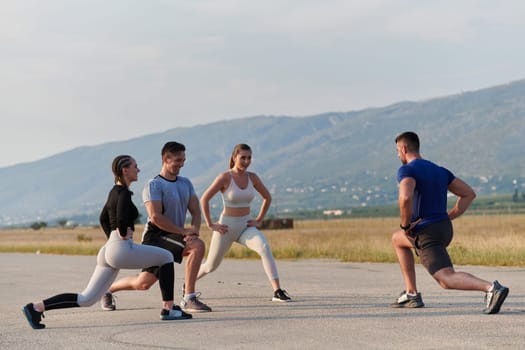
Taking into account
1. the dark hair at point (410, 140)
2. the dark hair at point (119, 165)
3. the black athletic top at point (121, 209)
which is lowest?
the black athletic top at point (121, 209)

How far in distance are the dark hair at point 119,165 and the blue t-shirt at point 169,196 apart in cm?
79

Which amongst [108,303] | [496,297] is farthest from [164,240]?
[496,297]

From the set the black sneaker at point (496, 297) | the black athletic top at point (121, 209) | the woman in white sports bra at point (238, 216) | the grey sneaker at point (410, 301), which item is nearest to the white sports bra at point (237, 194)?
the woman in white sports bra at point (238, 216)

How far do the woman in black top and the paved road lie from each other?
24 centimetres

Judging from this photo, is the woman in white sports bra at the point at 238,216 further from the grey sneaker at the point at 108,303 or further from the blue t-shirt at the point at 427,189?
the blue t-shirt at the point at 427,189

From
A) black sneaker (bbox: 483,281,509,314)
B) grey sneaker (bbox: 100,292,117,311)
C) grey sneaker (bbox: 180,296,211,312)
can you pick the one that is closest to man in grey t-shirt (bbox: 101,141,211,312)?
grey sneaker (bbox: 180,296,211,312)

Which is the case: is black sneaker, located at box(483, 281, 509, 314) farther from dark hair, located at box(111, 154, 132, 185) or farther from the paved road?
dark hair, located at box(111, 154, 132, 185)

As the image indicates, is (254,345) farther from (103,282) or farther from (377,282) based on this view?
(377,282)

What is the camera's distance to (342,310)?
11984mm

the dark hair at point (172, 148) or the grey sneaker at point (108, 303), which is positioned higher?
the dark hair at point (172, 148)

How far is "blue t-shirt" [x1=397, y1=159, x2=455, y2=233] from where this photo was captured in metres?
11.1

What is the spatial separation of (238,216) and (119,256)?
2900mm

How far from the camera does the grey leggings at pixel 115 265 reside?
35.2 feet

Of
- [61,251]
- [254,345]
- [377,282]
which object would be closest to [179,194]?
[254,345]
